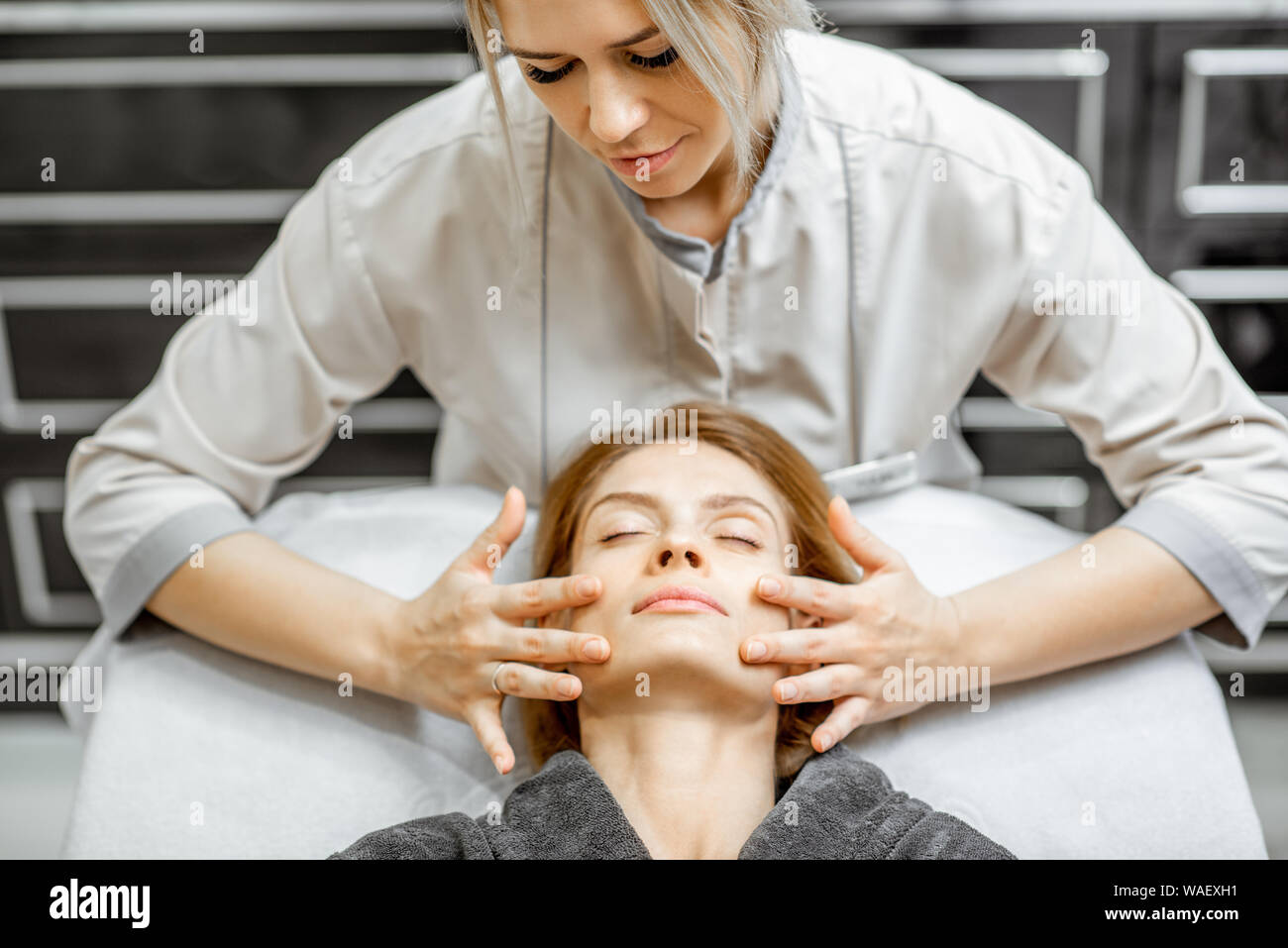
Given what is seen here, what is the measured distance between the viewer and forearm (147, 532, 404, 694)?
128 centimetres

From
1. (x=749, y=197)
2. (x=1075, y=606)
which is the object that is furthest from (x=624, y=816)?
(x=749, y=197)

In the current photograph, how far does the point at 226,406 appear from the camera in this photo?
1397mm

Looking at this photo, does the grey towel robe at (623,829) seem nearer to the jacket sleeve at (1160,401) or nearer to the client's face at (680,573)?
the client's face at (680,573)

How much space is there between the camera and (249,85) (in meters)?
2.06

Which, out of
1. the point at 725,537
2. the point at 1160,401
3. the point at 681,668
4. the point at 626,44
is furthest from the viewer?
the point at 1160,401

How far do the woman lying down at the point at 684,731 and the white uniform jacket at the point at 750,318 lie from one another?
0.19m

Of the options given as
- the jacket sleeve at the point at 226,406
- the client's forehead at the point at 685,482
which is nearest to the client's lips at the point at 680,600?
the client's forehead at the point at 685,482

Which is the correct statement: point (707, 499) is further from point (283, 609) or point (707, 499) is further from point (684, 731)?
point (283, 609)

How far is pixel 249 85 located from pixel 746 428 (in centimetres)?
126

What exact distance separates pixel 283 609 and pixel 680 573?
47cm

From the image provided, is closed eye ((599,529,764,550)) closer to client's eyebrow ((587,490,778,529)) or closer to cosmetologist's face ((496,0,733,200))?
client's eyebrow ((587,490,778,529))

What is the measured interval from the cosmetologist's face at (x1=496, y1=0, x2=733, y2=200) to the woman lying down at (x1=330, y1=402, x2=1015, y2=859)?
34 centimetres

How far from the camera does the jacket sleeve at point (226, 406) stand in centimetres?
136
